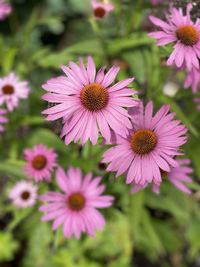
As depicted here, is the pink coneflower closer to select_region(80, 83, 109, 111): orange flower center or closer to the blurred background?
the blurred background

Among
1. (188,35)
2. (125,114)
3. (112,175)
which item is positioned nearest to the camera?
(125,114)

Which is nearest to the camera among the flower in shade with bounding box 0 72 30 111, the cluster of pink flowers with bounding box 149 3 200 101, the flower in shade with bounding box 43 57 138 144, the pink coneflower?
the flower in shade with bounding box 43 57 138 144

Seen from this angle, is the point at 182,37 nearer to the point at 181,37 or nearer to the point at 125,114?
the point at 181,37

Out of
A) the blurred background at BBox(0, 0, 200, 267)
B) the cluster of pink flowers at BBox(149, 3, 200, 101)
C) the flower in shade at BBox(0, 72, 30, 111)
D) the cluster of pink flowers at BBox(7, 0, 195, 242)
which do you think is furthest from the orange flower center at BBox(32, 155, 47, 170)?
the cluster of pink flowers at BBox(149, 3, 200, 101)

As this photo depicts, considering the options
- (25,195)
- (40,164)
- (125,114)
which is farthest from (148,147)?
(25,195)

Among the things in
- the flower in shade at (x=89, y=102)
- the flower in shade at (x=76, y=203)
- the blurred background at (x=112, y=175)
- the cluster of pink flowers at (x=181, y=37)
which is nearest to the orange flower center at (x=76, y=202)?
the flower in shade at (x=76, y=203)

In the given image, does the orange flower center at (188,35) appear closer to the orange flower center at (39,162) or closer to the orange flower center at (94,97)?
the orange flower center at (94,97)
